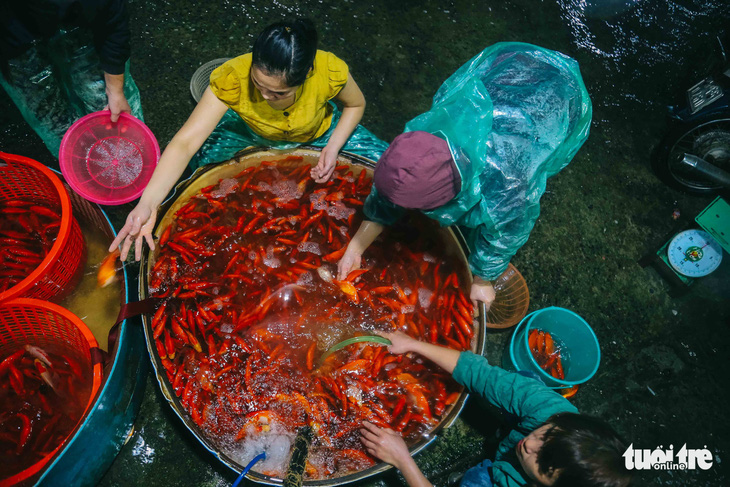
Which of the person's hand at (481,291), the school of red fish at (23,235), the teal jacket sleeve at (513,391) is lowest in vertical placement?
the school of red fish at (23,235)

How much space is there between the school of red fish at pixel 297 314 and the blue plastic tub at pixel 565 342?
59cm

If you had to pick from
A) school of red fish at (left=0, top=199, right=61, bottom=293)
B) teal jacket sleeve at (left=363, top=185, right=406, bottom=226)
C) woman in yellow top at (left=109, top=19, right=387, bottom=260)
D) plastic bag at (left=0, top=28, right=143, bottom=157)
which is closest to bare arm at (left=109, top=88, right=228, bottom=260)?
woman in yellow top at (left=109, top=19, right=387, bottom=260)

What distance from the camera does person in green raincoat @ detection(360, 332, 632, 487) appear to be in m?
1.86

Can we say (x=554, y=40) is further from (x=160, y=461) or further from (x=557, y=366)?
(x=160, y=461)

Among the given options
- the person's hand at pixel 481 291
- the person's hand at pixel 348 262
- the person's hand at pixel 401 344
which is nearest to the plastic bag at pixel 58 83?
the person's hand at pixel 348 262

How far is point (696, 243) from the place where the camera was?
3904 millimetres

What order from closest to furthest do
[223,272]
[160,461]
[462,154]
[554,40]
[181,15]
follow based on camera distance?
[462,154] < [223,272] < [160,461] < [181,15] < [554,40]

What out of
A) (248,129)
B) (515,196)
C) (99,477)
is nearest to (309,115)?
(248,129)

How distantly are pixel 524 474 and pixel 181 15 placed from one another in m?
4.82

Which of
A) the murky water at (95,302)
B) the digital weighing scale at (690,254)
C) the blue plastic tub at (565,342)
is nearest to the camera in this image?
the murky water at (95,302)

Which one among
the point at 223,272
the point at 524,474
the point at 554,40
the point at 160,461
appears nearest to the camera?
the point at 524,474

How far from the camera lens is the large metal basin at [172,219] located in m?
2.20

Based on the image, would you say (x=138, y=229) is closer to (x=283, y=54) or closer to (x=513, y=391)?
(x=283, y=54)

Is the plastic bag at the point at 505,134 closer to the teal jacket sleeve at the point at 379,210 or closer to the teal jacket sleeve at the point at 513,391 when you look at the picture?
the teal jacket sleeve at the point at 379,210
